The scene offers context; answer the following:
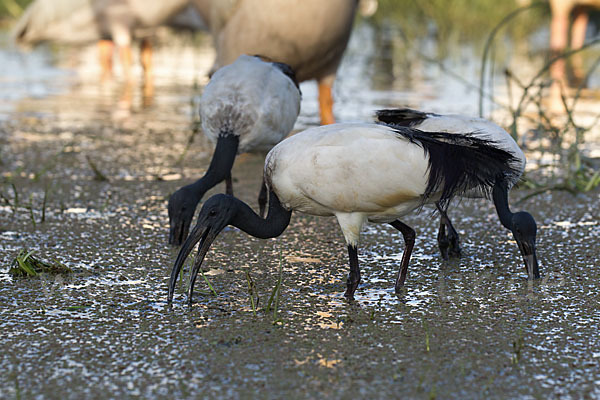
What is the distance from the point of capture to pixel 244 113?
15.9 ft

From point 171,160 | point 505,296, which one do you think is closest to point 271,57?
point 171,160

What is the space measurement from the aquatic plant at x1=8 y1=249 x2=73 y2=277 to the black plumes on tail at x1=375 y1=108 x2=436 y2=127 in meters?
1.59

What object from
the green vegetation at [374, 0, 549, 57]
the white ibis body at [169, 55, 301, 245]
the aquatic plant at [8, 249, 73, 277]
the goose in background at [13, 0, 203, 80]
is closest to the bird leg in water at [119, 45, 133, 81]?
the goose in background at [13, 0, 203, 80]

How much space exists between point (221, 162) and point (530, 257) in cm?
173

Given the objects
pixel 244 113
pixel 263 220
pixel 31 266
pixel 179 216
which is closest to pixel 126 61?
pixel 244 113

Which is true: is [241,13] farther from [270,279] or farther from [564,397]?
[564,397]

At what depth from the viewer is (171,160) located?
20.6 ft

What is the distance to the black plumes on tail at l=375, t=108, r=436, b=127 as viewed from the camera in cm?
415

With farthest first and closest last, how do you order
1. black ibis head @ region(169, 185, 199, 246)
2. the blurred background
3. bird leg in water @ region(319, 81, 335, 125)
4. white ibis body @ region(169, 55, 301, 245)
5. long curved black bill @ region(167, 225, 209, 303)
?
1. the blurred background
2. bird leg in water @ region(319, 81, 335, 125)
3. white ibis body @ region(169, 55, 301, 245)
4. black ibis head @ region(169, 185, 199, 246)
5. long curved black bill @ region(167, 225, 209, 303)

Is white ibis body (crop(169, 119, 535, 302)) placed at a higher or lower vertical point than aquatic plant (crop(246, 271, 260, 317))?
higher

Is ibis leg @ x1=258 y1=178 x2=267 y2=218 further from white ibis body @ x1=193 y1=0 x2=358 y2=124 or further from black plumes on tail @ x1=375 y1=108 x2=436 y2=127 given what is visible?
white ibis body @ x1=193 y1=0 x2=358 y2=124

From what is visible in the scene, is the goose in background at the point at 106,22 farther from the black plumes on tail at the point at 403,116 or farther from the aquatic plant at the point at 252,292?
the aquatic plant at the point at 252,292

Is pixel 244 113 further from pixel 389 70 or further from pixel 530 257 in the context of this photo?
pixel 389 70

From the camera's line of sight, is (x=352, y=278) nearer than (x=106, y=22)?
Yes
